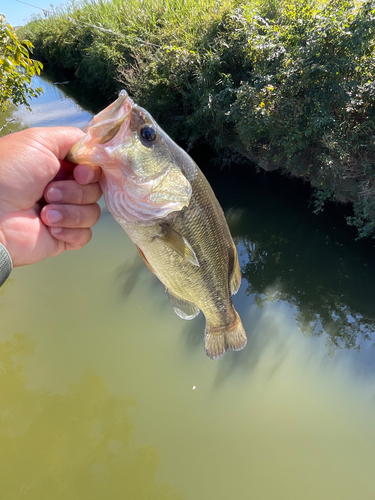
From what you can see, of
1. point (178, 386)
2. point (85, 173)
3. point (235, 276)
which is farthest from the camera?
point (178, 386)

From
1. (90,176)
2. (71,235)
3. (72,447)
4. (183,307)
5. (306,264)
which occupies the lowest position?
(72,447)

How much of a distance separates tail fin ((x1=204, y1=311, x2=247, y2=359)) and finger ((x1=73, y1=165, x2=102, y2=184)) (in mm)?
1267

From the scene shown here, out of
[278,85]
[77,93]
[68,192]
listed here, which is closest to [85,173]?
[68,192]

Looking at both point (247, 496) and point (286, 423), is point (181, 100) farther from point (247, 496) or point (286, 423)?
point (247, 496)

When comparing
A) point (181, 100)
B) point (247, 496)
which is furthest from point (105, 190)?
point (181, 100)

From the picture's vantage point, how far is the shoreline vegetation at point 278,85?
4.85m

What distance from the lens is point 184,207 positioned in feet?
4.82

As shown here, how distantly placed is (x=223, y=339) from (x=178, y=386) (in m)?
2.02

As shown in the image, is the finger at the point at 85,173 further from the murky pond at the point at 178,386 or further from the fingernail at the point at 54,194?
the murky pond at the point at 178,386

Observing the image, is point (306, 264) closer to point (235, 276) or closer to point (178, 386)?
point (178, 386)

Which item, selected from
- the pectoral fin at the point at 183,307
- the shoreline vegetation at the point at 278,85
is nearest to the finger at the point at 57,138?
the pectoral fin at the point at 183,307

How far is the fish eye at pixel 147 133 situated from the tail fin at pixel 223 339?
1.32 meters

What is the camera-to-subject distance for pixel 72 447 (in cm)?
318

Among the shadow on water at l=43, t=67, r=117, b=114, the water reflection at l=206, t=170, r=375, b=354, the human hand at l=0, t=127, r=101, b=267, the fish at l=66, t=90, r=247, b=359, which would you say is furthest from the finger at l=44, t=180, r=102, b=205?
the shadow on water at l=43, t=67, r=117, b=114
